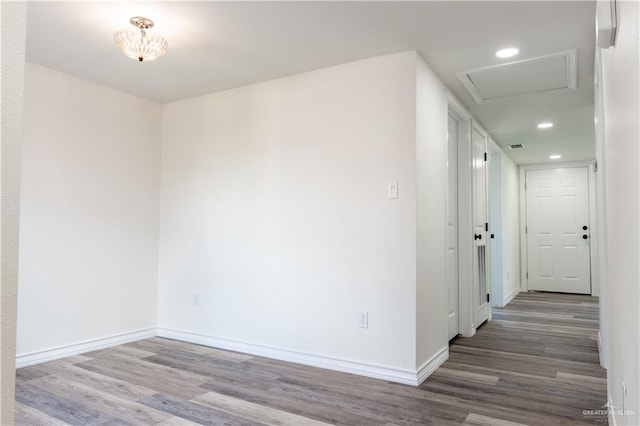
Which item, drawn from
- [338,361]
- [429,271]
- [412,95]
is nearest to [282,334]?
[338,361]

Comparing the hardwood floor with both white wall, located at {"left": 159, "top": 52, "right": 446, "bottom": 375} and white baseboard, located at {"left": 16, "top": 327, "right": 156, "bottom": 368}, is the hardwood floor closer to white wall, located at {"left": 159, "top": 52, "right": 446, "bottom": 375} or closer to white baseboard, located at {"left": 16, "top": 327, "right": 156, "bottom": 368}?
white baseboard, located at {"left": 16, "top": 327, "right": 156, "bottom": 368}

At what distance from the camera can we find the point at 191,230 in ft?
13.0

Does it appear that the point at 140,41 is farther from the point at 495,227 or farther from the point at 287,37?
the point at 495,227

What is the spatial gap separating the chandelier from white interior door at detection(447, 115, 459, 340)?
259cm

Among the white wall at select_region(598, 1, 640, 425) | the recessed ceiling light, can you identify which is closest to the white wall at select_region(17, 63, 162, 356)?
the recessed ceiling light

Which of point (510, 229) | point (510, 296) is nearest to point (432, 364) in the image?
point (510, 296)

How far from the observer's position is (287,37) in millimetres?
2709

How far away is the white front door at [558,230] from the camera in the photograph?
7.03 metres

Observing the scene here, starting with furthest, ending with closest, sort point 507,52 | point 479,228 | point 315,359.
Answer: point 479,228 < point 315,359 < point 507,52

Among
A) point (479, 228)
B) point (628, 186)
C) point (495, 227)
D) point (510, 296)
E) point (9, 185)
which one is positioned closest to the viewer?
point (9, 185)

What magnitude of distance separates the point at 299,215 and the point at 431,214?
1018 mm

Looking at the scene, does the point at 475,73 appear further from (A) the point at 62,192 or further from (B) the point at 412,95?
(A) the point at 62,192

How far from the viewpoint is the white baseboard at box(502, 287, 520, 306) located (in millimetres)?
5999

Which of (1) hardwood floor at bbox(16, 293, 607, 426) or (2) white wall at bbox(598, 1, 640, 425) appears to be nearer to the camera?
(2) white wall at bbox(598, 1, 640, 425)
